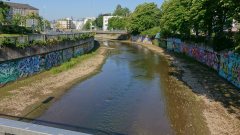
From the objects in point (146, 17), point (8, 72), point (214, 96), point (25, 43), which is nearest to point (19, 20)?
point (146, 17)

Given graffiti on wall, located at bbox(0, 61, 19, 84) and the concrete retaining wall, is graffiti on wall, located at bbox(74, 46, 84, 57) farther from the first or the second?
graffiti on wall, located at bbox(0, 61, 19, 84)

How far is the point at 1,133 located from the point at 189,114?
713 inches

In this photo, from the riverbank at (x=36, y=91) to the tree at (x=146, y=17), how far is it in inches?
2941

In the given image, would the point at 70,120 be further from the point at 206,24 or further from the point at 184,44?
the point at 184,44

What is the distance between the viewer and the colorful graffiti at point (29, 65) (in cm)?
2903

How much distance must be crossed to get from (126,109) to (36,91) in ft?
30.2

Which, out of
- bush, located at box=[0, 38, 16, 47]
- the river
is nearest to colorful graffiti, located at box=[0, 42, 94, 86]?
bush, located at box=[0, 38, 16, 47]

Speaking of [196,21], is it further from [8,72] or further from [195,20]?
[8,72]

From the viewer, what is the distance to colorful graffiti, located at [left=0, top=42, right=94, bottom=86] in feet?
95.2

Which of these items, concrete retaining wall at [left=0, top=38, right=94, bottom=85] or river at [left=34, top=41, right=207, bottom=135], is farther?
concrete retaining wall at [left=0, top=38, right=94, bottom=85]

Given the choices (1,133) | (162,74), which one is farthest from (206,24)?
(1,133)

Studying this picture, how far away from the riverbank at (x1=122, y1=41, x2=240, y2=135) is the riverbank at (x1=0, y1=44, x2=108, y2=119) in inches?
437

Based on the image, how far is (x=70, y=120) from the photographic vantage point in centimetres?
1956

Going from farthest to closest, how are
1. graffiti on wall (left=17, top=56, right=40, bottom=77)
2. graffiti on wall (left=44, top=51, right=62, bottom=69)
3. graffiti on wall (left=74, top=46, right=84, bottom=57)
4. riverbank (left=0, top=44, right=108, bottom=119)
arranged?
graffiti on wall (left=74, top=46, right=84, bottom=57), graffiti on wall (left=44, top=51, right=62, bottom=69), graffiti on wall (left=17, top=56, right=40, bottom=77), riverbank (left=0, top=44, right=108, bottom=119)
